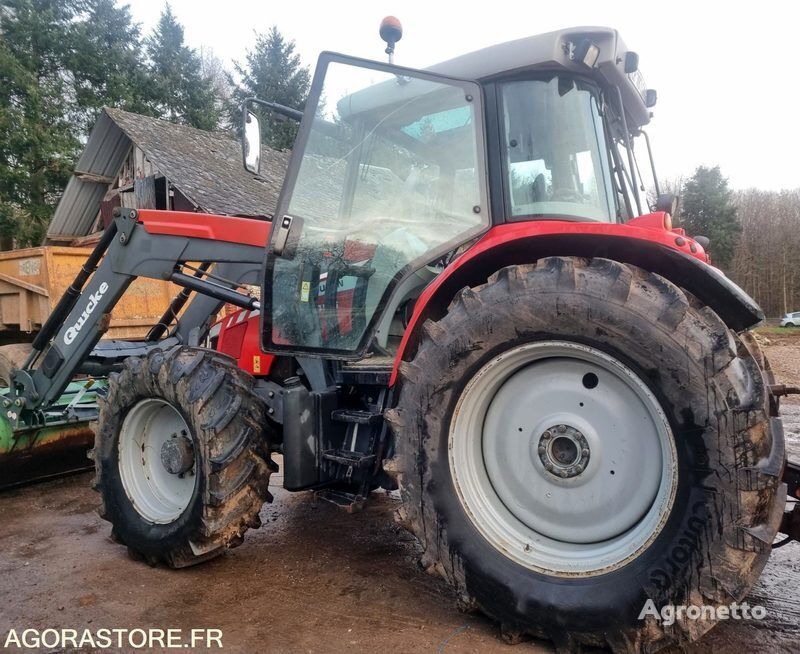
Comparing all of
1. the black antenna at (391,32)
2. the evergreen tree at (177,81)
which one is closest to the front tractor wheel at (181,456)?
the black antenna at (391,32)

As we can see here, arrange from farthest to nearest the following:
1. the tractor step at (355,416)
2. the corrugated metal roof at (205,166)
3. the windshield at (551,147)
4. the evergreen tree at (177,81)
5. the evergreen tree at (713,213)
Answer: the evergreen tree at (713,213), the evergreen tree at (177,81), the corrugated metal roof at (205,166), the tractor step at (355,416), the windshield at (551,147)

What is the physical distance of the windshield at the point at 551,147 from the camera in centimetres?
276

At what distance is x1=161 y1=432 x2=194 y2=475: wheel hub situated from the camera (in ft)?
10.5

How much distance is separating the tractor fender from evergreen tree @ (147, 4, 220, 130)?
2613 cm

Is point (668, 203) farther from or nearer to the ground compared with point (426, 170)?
nearer to the ground

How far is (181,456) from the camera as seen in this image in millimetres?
3188

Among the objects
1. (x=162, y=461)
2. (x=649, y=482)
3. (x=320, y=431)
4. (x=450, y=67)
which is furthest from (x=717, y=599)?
(x=162, y=461)

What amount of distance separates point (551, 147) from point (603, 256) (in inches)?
24.3

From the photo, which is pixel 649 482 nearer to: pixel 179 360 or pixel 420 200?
pixel 420 200

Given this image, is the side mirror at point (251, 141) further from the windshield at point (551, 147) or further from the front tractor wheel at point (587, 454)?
the front tractor wheel at point (587, 454)

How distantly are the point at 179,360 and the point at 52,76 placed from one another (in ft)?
77.8

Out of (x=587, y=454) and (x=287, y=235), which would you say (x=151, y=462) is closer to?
(x=287, y=235)

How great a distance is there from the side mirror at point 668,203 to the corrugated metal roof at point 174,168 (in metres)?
12.0

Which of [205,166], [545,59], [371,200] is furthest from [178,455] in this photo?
[205,166]
